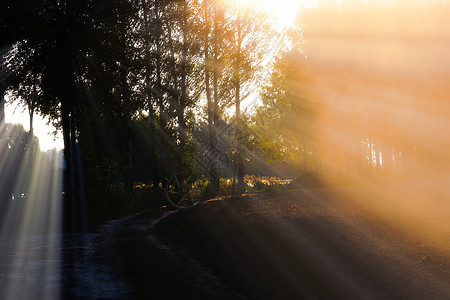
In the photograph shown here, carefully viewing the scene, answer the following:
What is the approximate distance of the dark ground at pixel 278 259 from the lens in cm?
642

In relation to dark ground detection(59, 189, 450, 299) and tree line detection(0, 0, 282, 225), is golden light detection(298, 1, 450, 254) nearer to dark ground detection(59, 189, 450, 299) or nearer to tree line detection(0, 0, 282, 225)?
tree line detection(0, 0, 282, 225)

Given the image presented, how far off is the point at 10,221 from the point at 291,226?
12.0 meters

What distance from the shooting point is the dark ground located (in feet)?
21.1

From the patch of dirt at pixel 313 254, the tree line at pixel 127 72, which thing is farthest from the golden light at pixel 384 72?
the patch of dirt at pixel 313 254

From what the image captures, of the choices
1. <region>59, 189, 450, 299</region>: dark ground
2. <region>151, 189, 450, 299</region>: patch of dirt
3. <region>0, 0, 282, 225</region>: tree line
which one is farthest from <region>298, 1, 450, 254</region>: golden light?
<region>59, 189, 450, 299</region>: dark ground

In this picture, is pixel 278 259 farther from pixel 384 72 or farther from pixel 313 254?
pixel 384 72

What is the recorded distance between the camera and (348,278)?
22.3ft

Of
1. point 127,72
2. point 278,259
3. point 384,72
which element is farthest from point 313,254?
point 384,72

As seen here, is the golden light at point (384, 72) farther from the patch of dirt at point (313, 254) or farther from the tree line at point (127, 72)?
the patch of dirt at point (313, 254)

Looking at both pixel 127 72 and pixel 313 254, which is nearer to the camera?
pixel 313 254

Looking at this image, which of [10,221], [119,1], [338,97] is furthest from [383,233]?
[338,97]

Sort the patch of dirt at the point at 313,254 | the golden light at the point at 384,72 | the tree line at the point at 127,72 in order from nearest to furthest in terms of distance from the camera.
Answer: the patch of dirt at the point at 313,254 < the tree line at the point at 127,72 < the golden light at the point at 384,72

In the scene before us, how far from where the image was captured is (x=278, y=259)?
8.27 m

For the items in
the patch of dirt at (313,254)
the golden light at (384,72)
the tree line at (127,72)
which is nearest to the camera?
the patch of dirt at (313,254)
